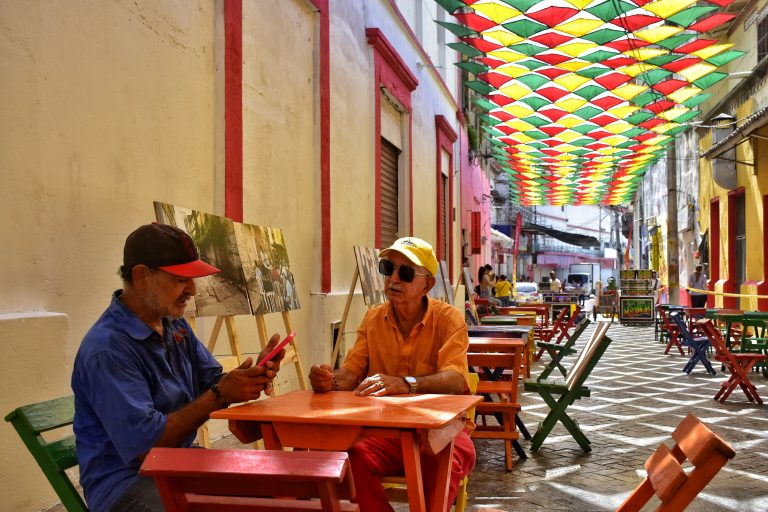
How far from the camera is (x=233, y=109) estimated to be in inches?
214

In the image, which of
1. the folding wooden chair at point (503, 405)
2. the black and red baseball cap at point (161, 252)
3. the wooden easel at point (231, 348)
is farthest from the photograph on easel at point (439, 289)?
the black and red baseball cap at point (161, 252)

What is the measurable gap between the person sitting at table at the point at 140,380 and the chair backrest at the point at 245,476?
1.88ft

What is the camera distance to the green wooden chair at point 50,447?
87.5 inches

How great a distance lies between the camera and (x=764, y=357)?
7707 mm

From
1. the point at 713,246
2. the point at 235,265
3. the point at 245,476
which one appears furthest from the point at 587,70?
the point at 245,476

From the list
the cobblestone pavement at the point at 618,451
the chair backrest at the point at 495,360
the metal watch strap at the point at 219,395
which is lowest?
the cobblestone pavement at the point at 618,451

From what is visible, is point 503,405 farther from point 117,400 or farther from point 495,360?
point 117,400

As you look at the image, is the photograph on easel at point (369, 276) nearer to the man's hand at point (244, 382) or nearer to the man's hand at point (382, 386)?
the man's hand at point (382, 386)

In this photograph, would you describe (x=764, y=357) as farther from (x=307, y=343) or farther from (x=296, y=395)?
(x=296, y=395)

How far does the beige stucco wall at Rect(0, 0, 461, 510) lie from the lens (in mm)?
3338

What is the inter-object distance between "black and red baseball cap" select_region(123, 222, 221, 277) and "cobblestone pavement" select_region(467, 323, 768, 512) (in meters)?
1.19

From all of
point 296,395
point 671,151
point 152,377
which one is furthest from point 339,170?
point 671,151

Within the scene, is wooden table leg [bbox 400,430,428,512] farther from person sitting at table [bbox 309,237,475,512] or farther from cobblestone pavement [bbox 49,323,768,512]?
cobblestone pavement [bbox 49,323,768,512]

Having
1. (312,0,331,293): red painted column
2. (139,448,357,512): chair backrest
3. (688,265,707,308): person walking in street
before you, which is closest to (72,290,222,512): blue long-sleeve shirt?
(139,448,357,512): chair backrest
